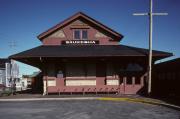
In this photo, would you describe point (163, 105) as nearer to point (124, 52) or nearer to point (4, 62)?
point (124, 52)

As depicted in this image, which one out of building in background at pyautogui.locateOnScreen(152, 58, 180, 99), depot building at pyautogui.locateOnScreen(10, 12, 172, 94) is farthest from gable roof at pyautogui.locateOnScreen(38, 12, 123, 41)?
building in background at pyautogui.locateOnScreen(152, 58, 180, 99)

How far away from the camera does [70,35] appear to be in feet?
88.9

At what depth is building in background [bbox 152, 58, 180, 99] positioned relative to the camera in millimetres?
22391

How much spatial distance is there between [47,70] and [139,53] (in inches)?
334

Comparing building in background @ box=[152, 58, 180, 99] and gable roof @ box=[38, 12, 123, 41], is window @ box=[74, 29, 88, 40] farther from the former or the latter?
building in background @ box=[152, 58, 180, 99]

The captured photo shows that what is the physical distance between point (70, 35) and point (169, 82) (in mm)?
10571

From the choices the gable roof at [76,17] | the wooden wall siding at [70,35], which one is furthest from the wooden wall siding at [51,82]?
the gable roof at [76,17]

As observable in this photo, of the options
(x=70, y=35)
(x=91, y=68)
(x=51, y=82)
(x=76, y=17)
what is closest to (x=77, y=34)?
(x=70, y=35)

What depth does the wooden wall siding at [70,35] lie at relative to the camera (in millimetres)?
27109

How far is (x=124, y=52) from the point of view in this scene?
2414 centimetres

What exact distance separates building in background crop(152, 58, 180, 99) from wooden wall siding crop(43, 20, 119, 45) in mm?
6089

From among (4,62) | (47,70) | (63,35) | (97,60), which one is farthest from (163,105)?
(4,62)

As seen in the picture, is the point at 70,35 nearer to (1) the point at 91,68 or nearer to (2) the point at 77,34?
(2) the point at 77,34

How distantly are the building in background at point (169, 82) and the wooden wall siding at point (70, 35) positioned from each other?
240 inches
